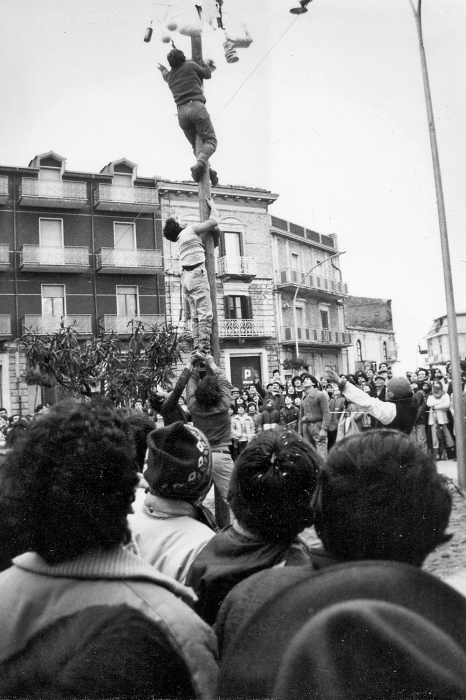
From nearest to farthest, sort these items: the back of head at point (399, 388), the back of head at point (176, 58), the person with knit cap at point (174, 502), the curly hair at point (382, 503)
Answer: the curly hair at point (382, 503), the person with knit cap at point (174, 502), the back of head at point (176, 58), the back of head at point (399, 388)

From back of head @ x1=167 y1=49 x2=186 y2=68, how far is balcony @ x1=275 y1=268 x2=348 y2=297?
2384cm

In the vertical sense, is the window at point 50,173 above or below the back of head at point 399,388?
above

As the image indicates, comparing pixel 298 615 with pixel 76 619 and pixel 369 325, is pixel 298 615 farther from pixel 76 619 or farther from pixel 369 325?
pixel 369 325

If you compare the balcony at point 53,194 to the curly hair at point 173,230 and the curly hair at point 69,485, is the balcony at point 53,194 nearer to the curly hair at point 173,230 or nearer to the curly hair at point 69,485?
the curly hair at point 173,230

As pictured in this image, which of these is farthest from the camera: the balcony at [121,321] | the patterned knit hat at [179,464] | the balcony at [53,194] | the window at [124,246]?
the balcony at [121,321]

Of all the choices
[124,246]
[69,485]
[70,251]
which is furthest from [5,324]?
[69,485]

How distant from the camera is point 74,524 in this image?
1357 millimetres

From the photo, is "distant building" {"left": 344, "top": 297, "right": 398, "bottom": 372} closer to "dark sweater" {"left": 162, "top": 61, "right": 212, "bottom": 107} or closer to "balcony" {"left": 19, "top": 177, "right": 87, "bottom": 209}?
"balcony" {"left": 19, "top": 177, "right": 87, "bottom": 209}

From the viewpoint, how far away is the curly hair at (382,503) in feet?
4.36

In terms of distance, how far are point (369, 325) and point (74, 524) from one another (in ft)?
124

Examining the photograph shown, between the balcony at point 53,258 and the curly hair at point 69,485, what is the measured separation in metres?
20.9

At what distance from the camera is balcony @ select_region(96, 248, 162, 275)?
912 inches

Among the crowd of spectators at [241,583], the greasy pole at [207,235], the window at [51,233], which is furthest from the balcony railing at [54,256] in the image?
the crowd of spectators at [241,583]

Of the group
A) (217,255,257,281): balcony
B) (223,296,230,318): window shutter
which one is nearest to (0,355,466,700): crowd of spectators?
(217,255,257,281): balcony
